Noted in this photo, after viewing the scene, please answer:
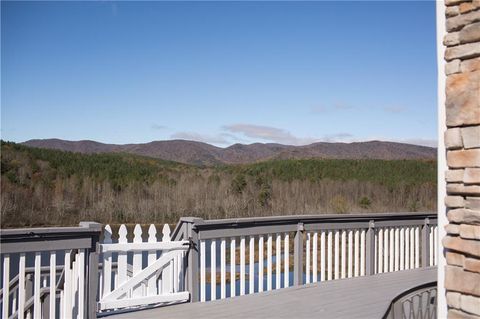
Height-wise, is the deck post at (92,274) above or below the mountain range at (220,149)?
below

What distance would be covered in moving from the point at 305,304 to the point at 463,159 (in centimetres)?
255

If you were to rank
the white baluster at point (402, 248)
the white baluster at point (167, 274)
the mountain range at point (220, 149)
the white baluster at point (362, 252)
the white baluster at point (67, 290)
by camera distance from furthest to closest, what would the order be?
the mountain range at point (220, 149), the white baluster at point (402, 248), the white baluster at point (362, 252), the white baluster at point (167, 274), the white baluster at point (67, 290)

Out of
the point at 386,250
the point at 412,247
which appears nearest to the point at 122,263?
the point at 386,250

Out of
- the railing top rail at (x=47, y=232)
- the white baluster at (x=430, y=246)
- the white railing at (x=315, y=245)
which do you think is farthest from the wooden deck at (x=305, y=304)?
the white baluster at (x=430, y=246)

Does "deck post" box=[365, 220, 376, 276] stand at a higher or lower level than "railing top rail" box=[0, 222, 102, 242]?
lower

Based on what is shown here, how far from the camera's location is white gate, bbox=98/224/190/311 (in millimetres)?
4465

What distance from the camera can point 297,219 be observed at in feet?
18.4

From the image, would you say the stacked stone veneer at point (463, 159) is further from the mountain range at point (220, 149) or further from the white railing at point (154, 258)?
the mountain range at point (220, 149)

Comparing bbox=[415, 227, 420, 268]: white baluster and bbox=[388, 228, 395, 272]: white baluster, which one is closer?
bbox=[388, 228, 395, 272]: white baluster

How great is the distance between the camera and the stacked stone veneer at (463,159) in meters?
2.73

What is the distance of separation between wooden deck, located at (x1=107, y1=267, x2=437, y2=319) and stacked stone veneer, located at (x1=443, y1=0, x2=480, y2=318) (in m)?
1.25

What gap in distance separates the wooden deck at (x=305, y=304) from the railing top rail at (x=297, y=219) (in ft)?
2.42

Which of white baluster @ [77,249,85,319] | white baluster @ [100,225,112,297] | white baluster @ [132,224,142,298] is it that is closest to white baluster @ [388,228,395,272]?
white baluster @ [132,224,142,298]

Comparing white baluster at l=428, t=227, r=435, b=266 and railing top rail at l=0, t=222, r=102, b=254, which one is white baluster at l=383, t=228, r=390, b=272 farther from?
railing top rail at l=0, t=222, r=102, b=254
